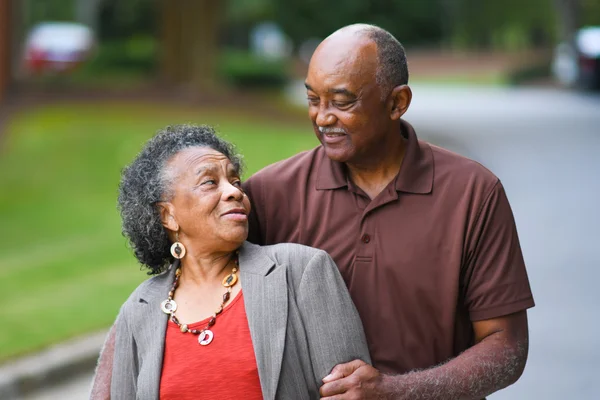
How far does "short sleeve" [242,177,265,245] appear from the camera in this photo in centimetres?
357

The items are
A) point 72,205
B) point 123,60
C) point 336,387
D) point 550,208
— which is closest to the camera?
point 336,387

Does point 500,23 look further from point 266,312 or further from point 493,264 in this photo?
point 266,312

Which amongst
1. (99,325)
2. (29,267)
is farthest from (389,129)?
(29,267)

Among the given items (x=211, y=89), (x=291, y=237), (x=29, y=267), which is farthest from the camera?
(x=211, y=89)

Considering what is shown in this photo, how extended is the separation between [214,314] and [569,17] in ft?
114

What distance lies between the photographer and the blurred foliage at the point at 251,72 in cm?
3127

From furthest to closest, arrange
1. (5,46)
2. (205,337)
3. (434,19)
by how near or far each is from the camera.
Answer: (434,19)
(5,46)
(205,337)

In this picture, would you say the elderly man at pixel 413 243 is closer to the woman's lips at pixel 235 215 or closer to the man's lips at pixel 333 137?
the man's lips at pixel 333 137

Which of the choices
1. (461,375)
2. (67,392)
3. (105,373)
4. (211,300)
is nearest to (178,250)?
(211,300)

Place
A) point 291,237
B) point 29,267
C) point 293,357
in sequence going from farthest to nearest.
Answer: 1. point 29,267
2. point 291,237
3. point 293,357

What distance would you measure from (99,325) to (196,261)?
428 centimetres

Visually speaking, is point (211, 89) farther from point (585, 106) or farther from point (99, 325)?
point (99, 325)

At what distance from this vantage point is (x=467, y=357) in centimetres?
325

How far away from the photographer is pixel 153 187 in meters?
3.34
